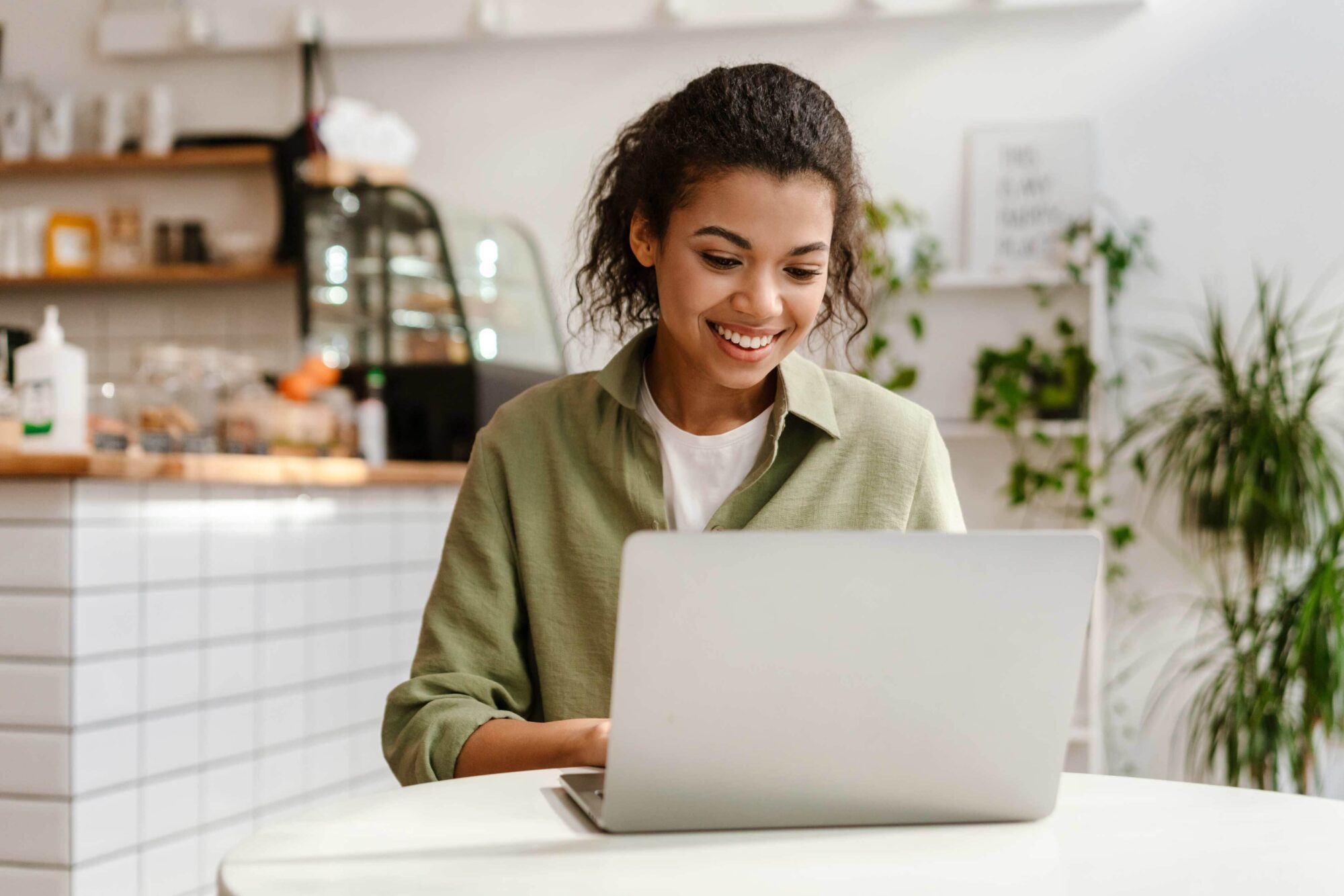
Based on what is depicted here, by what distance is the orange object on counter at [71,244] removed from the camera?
4.72 meters

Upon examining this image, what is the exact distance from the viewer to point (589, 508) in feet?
4.55

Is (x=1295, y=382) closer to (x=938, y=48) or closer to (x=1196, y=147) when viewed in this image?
(x=1196, y=147)

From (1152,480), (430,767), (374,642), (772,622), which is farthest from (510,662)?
(1152,480)

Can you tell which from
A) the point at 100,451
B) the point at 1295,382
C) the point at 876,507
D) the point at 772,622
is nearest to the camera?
the point at 772,622

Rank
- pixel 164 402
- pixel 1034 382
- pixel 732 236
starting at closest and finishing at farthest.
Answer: pixel 732 236 < pixel 164 402 < pixel 1034 382

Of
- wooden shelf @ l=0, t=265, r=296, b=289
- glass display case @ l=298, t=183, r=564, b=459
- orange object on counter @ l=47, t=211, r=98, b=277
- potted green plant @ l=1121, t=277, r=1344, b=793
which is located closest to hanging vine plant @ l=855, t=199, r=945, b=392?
potted green plant @ l=1121, t=277, r=1344, b=793

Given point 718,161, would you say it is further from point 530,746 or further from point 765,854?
point 765,854

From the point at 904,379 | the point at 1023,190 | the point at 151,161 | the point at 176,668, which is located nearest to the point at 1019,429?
the point at 904,379

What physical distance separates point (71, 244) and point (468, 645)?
4008 millimetres

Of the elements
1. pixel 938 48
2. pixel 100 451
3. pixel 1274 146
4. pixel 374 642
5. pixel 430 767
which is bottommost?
pixel 374 642

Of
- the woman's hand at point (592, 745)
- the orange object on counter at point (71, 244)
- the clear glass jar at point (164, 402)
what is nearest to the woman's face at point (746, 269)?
the woman's hand at point (592, 745)

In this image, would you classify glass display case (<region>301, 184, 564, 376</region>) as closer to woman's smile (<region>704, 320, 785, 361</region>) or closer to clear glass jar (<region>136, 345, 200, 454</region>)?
clear glass jar (<region>136, 345, 200, 454</region>)

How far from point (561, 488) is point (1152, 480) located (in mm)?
3030

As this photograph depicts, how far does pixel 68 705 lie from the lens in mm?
2244
